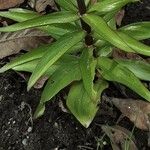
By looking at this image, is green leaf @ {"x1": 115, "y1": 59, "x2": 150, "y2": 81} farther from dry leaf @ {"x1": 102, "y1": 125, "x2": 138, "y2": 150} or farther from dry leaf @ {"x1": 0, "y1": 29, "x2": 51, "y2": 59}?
dry leaf @ {"x1": 0, "y1": 29, "x2": 51, "y2": 59}

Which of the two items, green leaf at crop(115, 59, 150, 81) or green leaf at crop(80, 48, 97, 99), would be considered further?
green leaf at crop(115, 59, 150, 81)

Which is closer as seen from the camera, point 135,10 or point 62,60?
point 62,60

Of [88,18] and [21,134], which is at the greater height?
[88,18]

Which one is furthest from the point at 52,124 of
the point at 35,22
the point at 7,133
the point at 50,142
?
the point at 35,22

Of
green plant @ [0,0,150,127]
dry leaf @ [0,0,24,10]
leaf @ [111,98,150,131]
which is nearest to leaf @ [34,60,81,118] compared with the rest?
green plant @ [0,0,150,127]

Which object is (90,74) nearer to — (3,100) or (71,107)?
(71,107)

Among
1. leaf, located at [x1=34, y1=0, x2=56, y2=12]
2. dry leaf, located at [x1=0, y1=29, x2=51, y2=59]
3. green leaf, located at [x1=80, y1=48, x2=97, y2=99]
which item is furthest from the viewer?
leaf, located at [x1=34, y1=0, x2=56, y2=12]
